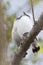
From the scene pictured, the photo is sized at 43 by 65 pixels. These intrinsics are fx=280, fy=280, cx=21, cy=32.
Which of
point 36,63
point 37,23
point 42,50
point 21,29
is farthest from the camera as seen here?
point 36,63

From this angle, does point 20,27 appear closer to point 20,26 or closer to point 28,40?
point 20,26

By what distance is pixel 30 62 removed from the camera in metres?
3.02

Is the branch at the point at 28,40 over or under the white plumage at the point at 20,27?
under

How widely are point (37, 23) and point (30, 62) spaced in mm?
1757

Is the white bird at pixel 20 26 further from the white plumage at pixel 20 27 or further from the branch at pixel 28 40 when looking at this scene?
the branch at pixel 28 40

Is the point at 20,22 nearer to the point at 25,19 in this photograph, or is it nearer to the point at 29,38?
the point at 25,19

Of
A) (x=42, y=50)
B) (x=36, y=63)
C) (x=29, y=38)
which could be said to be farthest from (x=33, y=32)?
(x=36, y=63)

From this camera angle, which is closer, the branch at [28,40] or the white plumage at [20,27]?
the branch at [28,40]

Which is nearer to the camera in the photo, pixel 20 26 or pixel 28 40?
pixel 28 40

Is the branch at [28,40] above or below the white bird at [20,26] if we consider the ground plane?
below

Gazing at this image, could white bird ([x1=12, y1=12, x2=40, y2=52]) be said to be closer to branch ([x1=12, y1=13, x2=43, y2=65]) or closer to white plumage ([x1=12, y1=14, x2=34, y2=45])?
white plumage ([x1=12, y1=14, x2=34, y2=45])

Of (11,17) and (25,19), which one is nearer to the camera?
(25,19)

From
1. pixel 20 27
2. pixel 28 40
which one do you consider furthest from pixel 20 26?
pixel 28 40

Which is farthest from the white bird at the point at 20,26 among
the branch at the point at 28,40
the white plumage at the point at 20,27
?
the branch at the point at 28,40
